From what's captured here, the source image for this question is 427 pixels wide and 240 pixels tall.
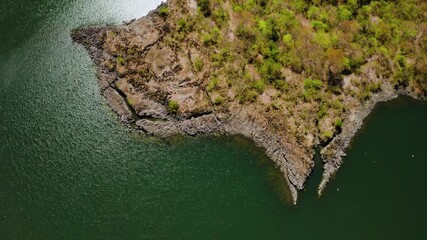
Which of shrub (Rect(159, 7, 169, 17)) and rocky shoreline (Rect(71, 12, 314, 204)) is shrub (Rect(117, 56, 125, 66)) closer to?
rocky shoreline (Rect(71, 12, 314, 204))

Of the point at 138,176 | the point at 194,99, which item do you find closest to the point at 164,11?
the point at 194,99

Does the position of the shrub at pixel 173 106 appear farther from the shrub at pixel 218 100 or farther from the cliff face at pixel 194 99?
the shrub at pixel 218 100

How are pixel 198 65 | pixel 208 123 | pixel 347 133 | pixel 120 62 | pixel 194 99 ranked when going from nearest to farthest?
pixel 208 123 < pixel 194 99 < pixel 120 62 < pixel 198 65 < pixel 347 133

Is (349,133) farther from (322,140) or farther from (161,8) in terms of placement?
(161,8)

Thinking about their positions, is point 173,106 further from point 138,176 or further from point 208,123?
point 138,176

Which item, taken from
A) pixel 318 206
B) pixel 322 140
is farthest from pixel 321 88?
pixel 318 206

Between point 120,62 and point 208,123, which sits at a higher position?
point 120,62

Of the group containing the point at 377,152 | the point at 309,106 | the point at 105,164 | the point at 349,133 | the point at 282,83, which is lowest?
the point at 377,152
